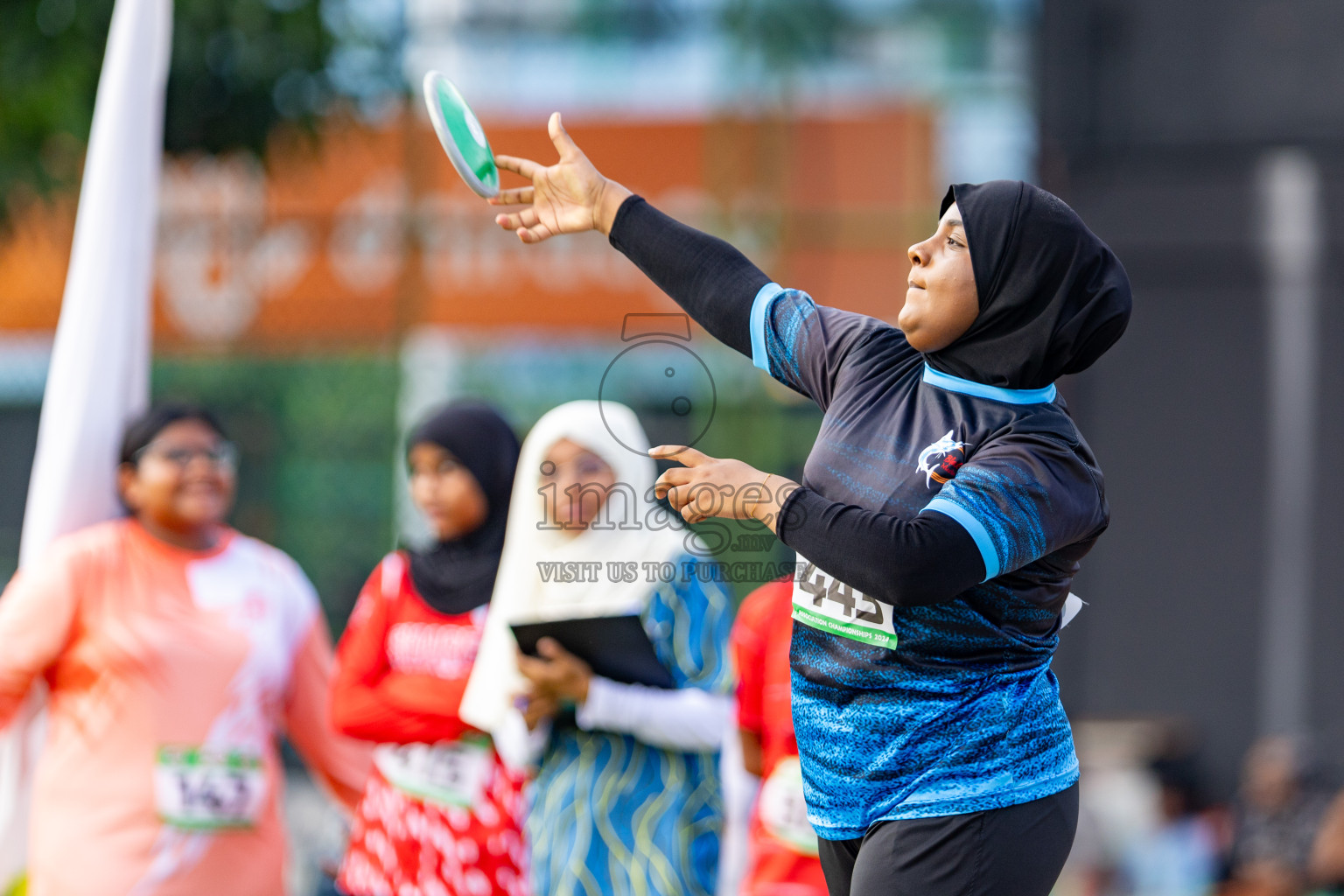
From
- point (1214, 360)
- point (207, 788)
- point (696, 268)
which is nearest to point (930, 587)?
point (696, 268)

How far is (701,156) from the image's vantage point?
6102 mm

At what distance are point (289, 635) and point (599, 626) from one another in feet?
3.31

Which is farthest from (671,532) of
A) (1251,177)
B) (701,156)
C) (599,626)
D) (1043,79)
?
(1251,177)

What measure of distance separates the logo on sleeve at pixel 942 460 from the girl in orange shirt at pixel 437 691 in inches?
70.2

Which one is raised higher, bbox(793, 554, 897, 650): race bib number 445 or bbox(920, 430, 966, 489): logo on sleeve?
bbox(920, 430, 966, 489): logo on sleeve

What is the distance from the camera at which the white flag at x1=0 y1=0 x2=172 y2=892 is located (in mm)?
3617

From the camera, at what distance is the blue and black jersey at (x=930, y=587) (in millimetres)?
1656

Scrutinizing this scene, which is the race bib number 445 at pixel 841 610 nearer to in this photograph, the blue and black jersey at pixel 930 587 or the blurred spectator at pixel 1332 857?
the blue and black jersey at pixel 930 587

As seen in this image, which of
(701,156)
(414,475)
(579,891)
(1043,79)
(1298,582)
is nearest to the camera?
(579,891)

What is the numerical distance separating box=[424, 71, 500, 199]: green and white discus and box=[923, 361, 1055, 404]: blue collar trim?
2.42ft

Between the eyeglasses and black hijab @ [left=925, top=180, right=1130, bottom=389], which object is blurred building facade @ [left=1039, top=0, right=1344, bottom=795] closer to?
the eyeglasses

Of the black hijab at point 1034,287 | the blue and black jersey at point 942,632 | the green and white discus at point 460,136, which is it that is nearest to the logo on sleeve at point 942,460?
the blue and black jersey at point 942,632

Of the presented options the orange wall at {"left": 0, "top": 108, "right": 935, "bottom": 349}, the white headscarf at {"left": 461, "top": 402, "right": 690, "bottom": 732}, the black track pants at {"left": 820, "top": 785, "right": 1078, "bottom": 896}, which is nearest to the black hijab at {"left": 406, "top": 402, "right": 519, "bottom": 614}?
the white headscarf at {"left": 461, "top": 402, "right": 690, "bottom": 732}

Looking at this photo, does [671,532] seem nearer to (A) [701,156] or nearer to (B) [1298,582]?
(A) [701,156]
